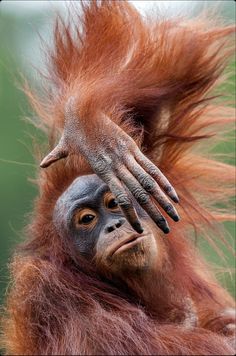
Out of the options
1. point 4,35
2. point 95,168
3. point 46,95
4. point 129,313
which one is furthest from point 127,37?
point 4,35

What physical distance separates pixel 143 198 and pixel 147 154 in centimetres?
65

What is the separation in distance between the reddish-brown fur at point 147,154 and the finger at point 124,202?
240mm

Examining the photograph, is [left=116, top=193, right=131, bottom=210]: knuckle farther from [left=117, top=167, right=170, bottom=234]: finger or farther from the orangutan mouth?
the orangutan mouth

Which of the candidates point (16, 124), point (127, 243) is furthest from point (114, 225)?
point (16, 124)

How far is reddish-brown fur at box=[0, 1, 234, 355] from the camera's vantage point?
2.57 m

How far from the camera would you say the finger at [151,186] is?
2389 mm

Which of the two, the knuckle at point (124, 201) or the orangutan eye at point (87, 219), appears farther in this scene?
the orangutan eye at point (87, 219)

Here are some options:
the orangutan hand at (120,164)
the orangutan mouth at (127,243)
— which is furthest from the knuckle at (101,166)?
the orangutan mouth at (127,243)

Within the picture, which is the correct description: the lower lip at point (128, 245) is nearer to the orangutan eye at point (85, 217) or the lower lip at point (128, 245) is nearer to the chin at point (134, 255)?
the chin at point (134, 255)

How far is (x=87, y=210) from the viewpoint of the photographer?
2.83m

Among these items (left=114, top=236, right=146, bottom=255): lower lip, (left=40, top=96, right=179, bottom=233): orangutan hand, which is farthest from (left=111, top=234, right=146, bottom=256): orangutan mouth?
(left=40, top=96, right=179, bottom=233): orangutan hand

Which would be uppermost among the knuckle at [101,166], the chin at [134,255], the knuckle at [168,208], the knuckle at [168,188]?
the knuckle at [101,166]

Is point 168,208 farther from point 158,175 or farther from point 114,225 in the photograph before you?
point 114,225

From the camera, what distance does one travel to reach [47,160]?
261 centimetres
